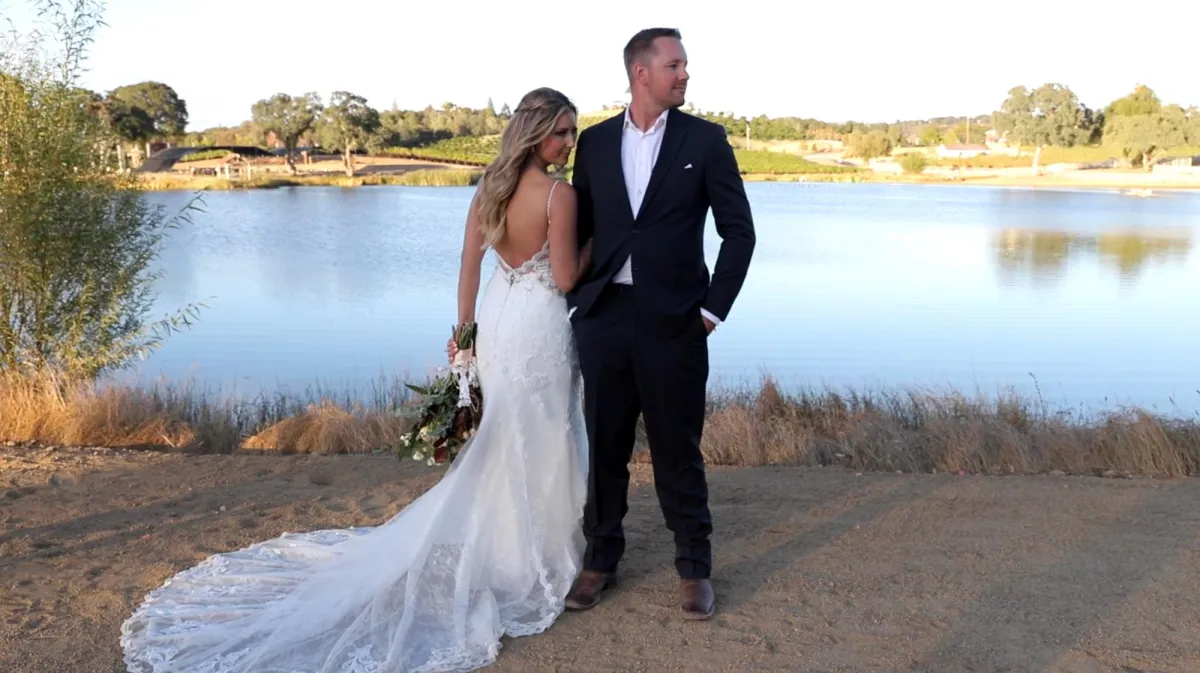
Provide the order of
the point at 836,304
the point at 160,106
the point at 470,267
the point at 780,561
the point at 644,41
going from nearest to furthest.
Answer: the point at 644,41
the point at 470,267
the point at 780,561
the point at 836,304
the point at 160,106

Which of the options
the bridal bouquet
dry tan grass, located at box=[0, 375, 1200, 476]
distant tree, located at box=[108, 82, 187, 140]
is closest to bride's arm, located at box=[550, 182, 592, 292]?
the bridal bouquet

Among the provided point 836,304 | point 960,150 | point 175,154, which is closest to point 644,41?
point 836,304

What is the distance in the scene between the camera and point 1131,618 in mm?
3986

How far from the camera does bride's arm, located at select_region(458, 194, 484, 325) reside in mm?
4266

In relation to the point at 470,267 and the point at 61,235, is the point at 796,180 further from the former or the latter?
the point at 470,267

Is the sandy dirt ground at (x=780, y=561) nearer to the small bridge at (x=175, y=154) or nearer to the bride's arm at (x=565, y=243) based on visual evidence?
the bride's arm at (x=565, y=243)

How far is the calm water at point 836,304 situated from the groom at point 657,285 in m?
7.28

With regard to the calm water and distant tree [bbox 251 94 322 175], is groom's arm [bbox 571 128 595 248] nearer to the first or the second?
the calm water

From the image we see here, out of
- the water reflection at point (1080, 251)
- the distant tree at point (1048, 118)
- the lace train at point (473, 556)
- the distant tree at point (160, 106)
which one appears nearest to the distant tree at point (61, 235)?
the lace train at point (473, 556)

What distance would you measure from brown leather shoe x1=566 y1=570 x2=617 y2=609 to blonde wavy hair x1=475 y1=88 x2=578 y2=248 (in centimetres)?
137

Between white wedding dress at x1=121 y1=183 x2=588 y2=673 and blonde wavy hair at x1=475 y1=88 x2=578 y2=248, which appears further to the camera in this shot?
blonde wavy hair at x1=475 y1=88 x2=578 y2=248

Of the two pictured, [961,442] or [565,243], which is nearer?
[565,243]

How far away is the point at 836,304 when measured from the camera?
59.3ft

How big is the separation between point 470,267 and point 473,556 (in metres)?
1.15
